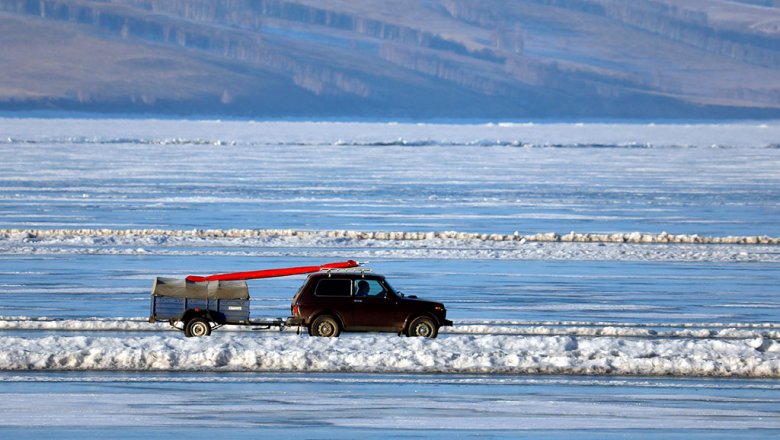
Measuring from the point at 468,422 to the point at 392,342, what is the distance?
9.86 feet

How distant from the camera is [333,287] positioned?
14961 millimetres

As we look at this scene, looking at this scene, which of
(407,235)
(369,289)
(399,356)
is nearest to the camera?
(399,356)

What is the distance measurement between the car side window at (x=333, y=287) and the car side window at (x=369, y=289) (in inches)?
3.8

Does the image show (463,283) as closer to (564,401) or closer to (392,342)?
(392,342)

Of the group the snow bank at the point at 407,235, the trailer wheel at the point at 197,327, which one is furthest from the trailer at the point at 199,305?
the snow bank at the point at 407,235

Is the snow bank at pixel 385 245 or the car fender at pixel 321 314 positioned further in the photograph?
the snow bank at pixel 385 245

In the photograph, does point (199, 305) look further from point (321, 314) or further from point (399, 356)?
point (399, 356)

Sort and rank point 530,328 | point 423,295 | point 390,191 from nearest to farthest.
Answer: point 530,328 → point 423,295 → point 390,191

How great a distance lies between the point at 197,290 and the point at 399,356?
237cm

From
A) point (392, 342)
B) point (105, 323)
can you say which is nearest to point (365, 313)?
point (392, 342)

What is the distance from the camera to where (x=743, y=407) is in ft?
40.0

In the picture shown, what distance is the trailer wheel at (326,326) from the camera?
14859 mm

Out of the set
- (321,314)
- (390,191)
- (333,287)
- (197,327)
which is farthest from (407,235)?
(390,191)

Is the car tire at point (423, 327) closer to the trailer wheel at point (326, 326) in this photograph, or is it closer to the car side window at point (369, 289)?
the car side window at point (369, 289)
